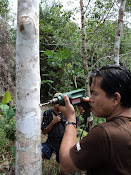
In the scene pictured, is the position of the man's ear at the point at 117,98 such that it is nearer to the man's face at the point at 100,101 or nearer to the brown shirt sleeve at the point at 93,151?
the man's face at the point at 100,101

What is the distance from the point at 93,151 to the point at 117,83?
0.48 meters

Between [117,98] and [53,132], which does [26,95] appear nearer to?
[117,98]

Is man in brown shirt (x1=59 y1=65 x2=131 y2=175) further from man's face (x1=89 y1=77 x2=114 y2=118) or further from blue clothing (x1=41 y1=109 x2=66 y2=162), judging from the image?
blue clothing (x1=41 y1=109 x2=66 y2=162)

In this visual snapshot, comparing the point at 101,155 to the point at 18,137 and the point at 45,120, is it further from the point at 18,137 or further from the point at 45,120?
the point at 45,120

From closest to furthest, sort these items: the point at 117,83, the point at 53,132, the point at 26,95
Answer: the point at 117,83
the point at 26,95
the point at 53,132

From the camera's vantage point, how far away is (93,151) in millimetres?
878

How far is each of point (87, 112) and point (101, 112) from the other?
481mm

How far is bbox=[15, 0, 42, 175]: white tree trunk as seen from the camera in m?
1.37

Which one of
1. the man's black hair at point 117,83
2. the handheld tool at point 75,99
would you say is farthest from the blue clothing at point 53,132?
the man's black hair at point 117,83

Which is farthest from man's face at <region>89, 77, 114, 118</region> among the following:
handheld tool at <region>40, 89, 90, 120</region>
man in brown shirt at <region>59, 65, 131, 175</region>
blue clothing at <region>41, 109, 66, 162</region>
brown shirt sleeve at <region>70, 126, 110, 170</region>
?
blue clothing at <region>41, 109, 66, 162</region>

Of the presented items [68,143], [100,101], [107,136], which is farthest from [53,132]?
[107,136]

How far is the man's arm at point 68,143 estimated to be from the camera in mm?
968

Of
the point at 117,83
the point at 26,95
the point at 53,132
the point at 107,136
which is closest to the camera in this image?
the point at 107,136

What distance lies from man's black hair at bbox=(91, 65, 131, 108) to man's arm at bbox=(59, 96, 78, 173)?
404mm
